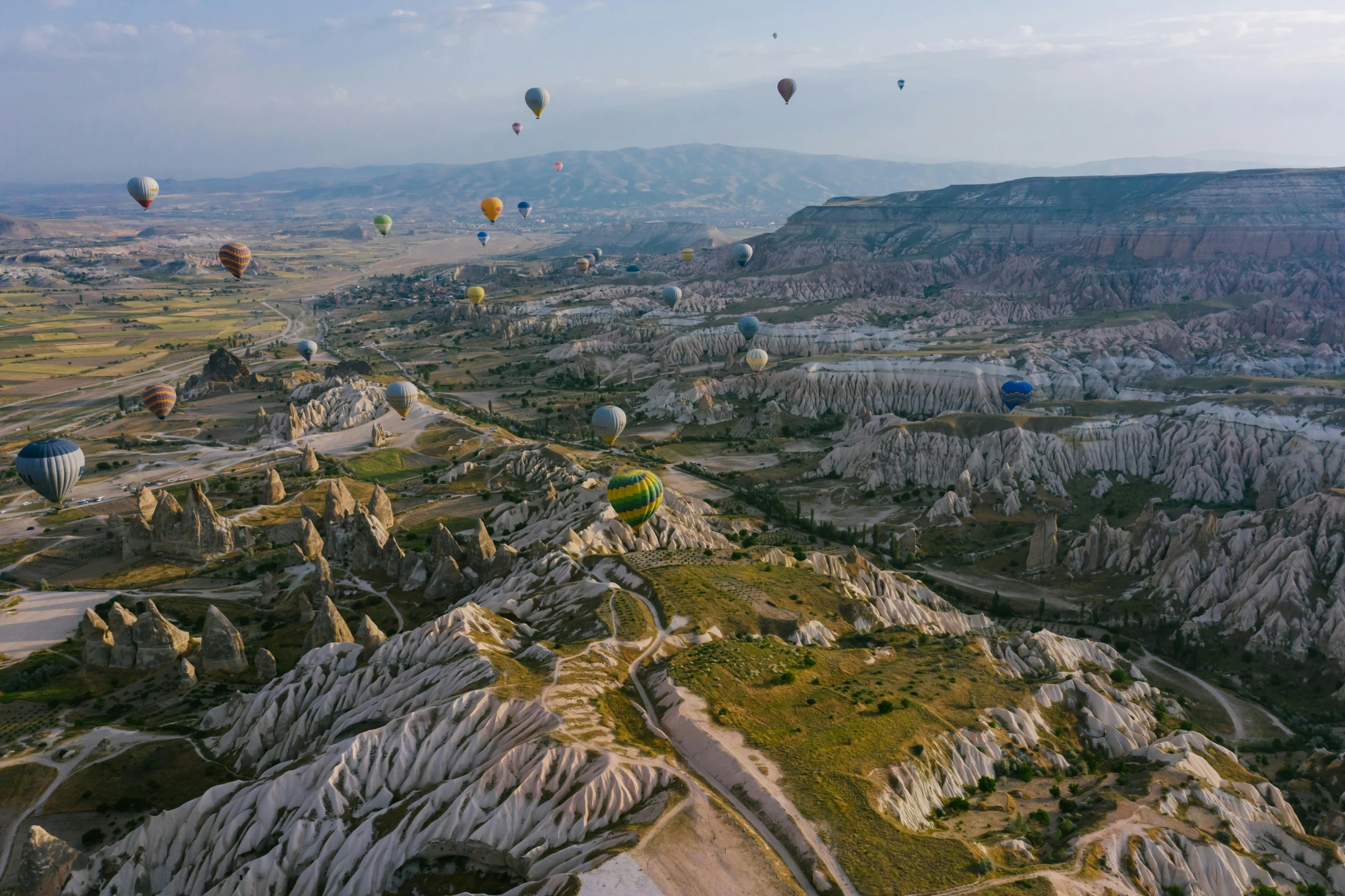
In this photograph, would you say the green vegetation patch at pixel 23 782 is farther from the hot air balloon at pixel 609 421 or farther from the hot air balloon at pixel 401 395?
the hot air balloon at pixel 401 395

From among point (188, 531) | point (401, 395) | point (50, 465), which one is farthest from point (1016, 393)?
point (50, 465)

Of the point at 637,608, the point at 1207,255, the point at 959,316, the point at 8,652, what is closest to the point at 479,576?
the point at 637,608

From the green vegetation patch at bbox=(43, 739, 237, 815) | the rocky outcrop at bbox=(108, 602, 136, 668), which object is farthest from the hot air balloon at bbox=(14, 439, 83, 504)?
the green vegetation patch at bbox=(43, 739, 237, 815)

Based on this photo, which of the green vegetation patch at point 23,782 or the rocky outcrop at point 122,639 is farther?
the rocky outcrop at point 122,639

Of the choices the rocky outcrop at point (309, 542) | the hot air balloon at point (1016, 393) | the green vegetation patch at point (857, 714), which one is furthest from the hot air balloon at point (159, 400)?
the hot air balloon at point (1016, 393)

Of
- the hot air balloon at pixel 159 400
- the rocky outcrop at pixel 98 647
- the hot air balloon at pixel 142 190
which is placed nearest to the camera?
the rocky outcrop at pixel 98 647

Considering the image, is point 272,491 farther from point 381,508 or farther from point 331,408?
point 331,408

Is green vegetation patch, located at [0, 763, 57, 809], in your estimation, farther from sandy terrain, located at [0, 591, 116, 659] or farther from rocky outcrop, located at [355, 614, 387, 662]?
sandy terrain, located at [0, 591, 116, 659]
